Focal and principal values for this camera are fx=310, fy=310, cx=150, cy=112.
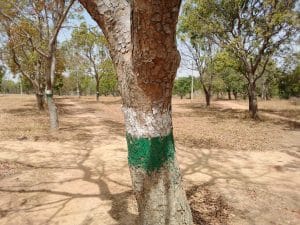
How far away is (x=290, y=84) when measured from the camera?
39.6m

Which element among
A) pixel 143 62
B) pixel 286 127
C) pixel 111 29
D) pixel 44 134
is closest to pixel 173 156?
pixel 143 62

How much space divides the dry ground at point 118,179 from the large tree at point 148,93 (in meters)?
1.37

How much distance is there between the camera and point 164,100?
2789 mm

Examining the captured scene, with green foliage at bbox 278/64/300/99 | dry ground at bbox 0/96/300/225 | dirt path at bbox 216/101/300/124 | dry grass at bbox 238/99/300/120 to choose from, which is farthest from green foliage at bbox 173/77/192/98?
dry ground at bbox 0/96/300/225

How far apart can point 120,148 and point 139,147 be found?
6.46 metres

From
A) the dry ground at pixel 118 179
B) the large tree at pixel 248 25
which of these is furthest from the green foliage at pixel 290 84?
the dry ground at pixel 118 179

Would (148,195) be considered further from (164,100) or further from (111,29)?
(111,29)

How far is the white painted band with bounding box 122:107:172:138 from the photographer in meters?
2.81

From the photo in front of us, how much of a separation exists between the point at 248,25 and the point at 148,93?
16078mm

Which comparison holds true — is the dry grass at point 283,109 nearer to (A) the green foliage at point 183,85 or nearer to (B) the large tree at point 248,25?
(B) the large tree at point 248,25

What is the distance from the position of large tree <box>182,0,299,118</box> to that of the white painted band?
13.6 metres

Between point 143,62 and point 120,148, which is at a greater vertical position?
point 143,62

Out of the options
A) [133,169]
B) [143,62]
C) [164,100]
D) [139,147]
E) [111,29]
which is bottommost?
[133,169]

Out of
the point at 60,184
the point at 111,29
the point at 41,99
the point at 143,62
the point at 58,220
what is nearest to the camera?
the point at 143,62
